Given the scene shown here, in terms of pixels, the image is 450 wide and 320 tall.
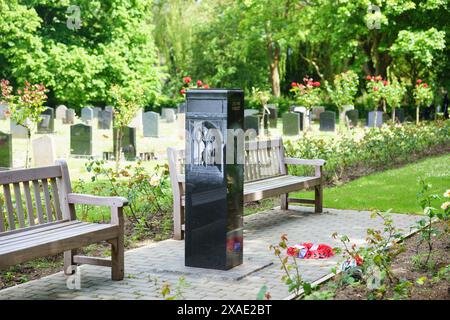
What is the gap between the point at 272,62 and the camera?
140ft

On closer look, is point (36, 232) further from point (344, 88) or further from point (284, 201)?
point (344, 88)

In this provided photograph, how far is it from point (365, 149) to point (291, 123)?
36.6 feet

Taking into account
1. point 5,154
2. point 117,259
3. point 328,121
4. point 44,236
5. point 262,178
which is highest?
point 328,121

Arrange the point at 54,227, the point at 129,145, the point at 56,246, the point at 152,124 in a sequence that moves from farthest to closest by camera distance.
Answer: the point at 152,124 < the point at 129,145 < the point at 54,227 < the point at 56,246

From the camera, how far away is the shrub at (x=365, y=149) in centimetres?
1319

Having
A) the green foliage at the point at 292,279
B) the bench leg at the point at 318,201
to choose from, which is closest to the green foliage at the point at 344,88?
the bench leg at the point at 318,201

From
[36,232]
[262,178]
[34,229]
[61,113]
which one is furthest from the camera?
[61,113]

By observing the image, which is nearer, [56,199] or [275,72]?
[56,199]

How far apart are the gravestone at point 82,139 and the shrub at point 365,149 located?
19.2 feet

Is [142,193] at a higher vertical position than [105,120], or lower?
lower

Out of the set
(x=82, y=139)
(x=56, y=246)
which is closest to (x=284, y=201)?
(x=56, y=246)

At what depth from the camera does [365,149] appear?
14.9 metres

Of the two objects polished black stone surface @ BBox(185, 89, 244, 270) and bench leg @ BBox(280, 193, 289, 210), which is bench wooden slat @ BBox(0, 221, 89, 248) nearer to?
polished black stone surface @ BBox(185, 89, 244, 270)
